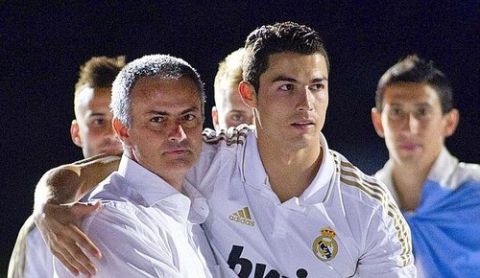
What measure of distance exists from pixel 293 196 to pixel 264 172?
96mm

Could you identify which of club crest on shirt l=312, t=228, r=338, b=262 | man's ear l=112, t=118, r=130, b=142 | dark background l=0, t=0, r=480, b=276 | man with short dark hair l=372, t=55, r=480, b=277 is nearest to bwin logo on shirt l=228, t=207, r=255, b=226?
club crest on shirt l=312, t=228, r=338, b=262

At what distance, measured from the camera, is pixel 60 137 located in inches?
176

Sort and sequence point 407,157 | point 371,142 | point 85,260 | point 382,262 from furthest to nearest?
point 371,142 < point 407,157 < point 382,262 < point 85,260

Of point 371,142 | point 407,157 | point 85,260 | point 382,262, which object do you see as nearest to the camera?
point 85,260

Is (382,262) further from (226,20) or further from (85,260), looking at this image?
(226,20)

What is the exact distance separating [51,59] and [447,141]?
84.4 inches

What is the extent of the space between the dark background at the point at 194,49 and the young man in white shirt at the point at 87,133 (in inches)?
68.1

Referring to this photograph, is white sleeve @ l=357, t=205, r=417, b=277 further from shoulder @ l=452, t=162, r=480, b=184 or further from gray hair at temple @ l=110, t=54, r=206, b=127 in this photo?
shoulder @ l=452, t=162, r=480, b=184

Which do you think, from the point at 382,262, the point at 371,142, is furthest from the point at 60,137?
the point at 382,262

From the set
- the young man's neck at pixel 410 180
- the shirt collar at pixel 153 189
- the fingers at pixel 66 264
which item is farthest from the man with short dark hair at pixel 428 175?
the fingers at pixel 66 264

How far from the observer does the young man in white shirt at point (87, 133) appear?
2393 mm

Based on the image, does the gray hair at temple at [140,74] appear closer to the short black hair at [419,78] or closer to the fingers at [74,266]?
the fingers at [74,266]

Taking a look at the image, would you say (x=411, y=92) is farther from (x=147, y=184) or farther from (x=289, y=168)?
(x=147, y=184)

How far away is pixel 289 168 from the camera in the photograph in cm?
218
